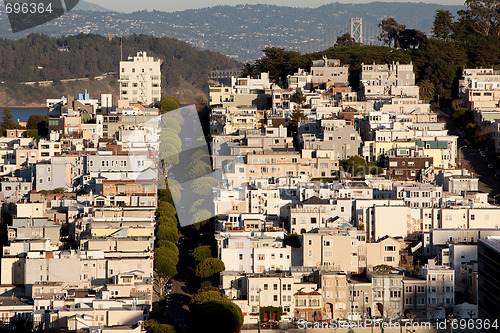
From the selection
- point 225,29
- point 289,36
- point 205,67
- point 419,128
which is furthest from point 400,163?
point 225,29

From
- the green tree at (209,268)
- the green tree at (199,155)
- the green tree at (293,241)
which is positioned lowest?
the green tree at (209,268)

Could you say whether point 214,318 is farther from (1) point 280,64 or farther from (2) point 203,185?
(1) point 280,64

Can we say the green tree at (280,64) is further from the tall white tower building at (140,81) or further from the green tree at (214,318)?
the green tree at (214,318)

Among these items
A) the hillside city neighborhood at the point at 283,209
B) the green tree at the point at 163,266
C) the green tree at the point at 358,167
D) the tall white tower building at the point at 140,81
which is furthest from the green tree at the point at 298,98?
the green tree at the point at 163,266

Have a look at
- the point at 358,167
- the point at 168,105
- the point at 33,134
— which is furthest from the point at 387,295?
the point at 168,105

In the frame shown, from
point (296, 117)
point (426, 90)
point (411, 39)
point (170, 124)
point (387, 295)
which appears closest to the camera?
point (387, 295)

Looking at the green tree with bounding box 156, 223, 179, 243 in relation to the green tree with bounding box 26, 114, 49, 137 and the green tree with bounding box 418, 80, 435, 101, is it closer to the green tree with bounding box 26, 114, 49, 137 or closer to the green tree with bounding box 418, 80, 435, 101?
the green tree with bounding box 26, 114, 49, 137

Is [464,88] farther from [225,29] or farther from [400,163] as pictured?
[225,29]
